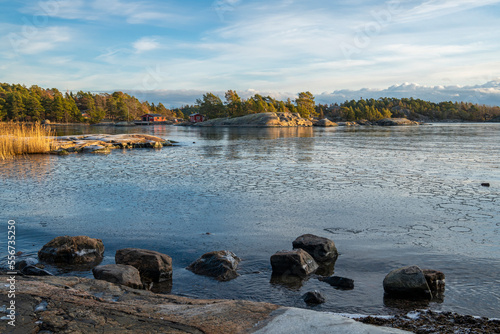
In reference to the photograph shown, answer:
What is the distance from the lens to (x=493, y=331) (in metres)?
5.40

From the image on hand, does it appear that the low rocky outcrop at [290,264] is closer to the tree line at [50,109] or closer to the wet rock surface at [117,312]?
the wet rock surface at [117,312]

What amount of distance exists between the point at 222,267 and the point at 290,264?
1.51 m

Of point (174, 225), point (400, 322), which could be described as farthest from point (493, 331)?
point (174, 225)

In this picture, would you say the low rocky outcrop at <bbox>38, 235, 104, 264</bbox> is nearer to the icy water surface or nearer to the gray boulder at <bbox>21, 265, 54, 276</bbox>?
the icy water surface

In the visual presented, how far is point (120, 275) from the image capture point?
288 inches

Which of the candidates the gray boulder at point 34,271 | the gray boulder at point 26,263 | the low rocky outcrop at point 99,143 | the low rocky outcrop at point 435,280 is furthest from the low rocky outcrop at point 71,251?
the low rocky outcrop at point 99,143

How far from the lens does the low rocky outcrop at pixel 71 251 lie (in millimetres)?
8922

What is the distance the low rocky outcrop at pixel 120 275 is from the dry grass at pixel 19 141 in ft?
85.1

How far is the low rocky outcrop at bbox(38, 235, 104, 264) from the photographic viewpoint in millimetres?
8922

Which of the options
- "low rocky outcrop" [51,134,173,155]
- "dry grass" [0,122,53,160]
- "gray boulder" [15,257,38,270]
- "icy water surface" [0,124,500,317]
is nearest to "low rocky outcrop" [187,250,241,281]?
"icy water surface" [0,124,500,317]

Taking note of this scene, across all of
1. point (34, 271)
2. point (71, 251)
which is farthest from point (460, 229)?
point (34, 271)

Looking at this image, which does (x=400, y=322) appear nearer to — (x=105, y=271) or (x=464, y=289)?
(x=464, y=289)

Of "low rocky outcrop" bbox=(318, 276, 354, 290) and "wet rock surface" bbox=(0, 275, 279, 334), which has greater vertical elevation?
"wet rock surface" bbox=(0, 275, 279, 334)

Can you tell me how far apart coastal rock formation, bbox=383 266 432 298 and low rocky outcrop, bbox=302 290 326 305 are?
54.8 inches
